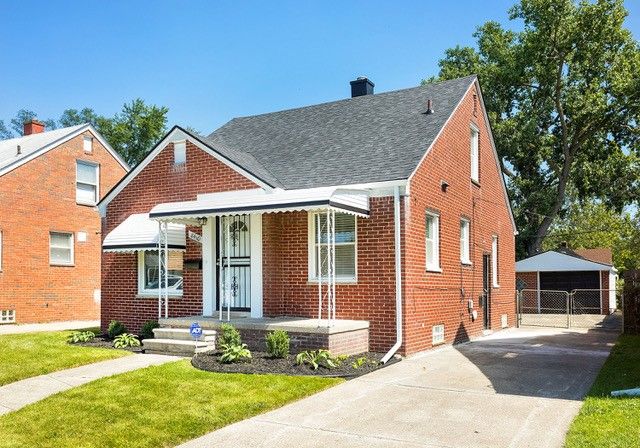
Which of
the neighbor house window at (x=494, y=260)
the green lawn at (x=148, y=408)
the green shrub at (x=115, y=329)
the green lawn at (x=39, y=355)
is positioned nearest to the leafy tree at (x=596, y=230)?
the neighbor house window at (x=494, y=260)

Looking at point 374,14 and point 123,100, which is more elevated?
point 123,100

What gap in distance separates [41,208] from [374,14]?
47.8 feet

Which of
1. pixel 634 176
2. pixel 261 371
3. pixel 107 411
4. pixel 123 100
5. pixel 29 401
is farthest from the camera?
pixel 123 100

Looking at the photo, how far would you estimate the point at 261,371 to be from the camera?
33.8 feet

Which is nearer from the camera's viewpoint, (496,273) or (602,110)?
(496,273)

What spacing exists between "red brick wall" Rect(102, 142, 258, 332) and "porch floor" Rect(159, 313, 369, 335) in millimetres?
1496

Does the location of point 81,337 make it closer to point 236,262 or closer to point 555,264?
point 236,262

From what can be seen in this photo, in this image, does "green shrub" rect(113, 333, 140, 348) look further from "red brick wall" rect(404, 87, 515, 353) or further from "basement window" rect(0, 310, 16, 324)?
"basement window" rect(0, 310, 16, 324)

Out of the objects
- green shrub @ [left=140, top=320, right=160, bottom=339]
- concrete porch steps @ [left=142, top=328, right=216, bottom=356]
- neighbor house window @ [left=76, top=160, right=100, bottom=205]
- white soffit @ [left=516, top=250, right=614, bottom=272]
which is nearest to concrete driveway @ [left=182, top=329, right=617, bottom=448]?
concrete porch steps @ [left=142, top=328, right=216, bottom=356]

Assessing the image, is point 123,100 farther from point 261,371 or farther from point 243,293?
point 261,371

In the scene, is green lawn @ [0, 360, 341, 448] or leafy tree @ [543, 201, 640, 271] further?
leafy tree @ [543, 201, 640, 271]

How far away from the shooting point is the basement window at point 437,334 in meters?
14.1

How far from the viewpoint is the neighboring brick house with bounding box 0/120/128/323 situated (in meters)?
21.1

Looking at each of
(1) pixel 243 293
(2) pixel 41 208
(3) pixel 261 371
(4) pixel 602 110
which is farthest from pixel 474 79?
(4) pixel 602 110
